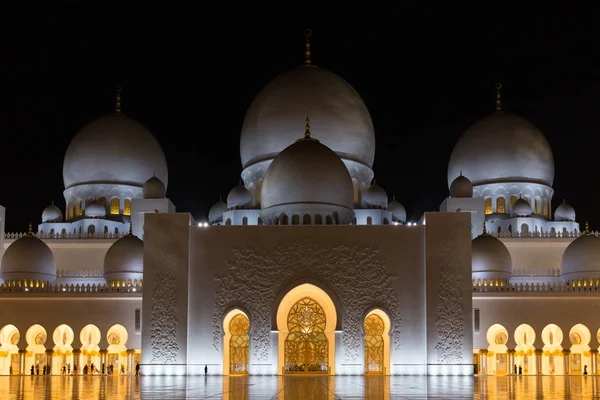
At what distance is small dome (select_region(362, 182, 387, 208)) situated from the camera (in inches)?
1058

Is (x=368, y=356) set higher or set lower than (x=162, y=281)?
lower

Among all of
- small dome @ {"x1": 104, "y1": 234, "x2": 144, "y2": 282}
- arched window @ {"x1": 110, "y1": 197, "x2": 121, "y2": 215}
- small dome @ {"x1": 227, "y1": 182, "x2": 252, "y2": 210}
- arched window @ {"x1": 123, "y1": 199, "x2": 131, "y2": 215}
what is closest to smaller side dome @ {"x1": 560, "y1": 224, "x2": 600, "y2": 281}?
small dome @ {"x1": 227, "y1": 182, "x2": 252, "y2": 210}

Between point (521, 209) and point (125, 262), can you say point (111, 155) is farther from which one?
point (521, 209)

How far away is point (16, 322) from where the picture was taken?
80.0ft

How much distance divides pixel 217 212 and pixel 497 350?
9.63 m

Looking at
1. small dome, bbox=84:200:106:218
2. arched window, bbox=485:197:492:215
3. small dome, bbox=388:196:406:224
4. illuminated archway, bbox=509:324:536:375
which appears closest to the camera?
illuminated archway, bbox=509:324:536:375

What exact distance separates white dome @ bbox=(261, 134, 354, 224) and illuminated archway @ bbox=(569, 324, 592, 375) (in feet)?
22.7

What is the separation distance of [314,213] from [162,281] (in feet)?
14.1

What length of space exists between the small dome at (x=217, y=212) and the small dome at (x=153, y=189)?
5.39ft

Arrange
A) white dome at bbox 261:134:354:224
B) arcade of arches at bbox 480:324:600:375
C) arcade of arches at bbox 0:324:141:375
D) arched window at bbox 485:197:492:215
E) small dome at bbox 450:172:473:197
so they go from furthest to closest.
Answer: arched window at bbox 485:197:492:215 < small dome at bbox 450:172:473:197 < arcade of arches at bbox 0:324:141:375 < arcade of arches at bbox 480:324:600:375 < white dome at bbox 261:134:354:224

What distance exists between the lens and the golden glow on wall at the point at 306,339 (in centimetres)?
2245

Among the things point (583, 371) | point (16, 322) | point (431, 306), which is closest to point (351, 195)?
point (431, 306)

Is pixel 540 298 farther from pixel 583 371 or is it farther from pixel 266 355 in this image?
pixel 266 355

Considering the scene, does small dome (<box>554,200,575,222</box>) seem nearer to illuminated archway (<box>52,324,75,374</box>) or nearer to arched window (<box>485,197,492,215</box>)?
arched window (<box>485,197,492,215</box>)
